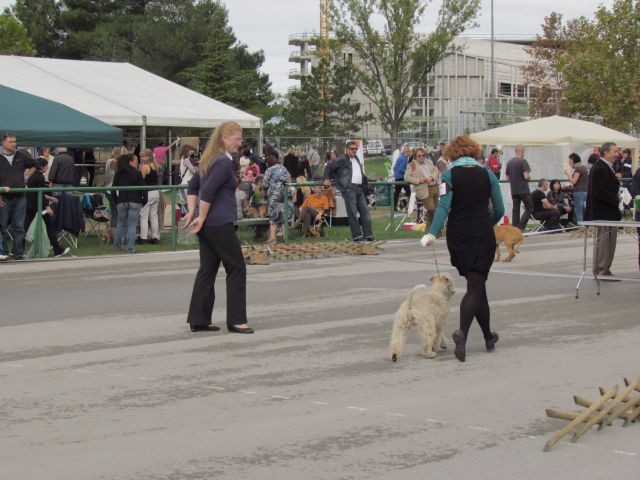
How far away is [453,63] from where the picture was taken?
94438 millimetres

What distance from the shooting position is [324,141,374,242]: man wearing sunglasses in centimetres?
2014

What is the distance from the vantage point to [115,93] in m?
28.6

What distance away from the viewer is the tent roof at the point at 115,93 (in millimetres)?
26469

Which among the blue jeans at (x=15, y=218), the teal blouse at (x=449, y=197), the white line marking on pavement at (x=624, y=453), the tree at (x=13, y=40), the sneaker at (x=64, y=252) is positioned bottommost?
the white line marking on pavement at (x=624, y=453)

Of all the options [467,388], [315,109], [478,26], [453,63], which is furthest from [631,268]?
[453,63]

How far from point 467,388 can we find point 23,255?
1149cm

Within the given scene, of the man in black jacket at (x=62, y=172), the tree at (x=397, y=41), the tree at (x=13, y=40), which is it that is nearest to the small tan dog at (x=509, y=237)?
the man in black jacket at (x=62, y=172)

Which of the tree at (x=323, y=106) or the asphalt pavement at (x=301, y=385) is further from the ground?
the tree at (x=323, y=106)

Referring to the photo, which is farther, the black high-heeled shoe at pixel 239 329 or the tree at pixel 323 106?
the tree at pixel 323 106

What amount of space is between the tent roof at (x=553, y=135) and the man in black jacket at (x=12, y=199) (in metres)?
13.7

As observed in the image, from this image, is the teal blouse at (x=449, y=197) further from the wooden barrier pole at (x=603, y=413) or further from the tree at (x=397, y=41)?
the tree at (x=397, y=41)

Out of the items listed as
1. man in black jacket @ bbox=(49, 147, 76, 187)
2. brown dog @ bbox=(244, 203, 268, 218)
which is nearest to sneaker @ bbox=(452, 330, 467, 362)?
brown dog @ bbox=(244, 203, 268, 218)

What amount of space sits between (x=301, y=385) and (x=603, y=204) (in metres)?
7.54

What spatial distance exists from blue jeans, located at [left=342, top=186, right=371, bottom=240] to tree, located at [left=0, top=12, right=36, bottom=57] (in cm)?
4170
